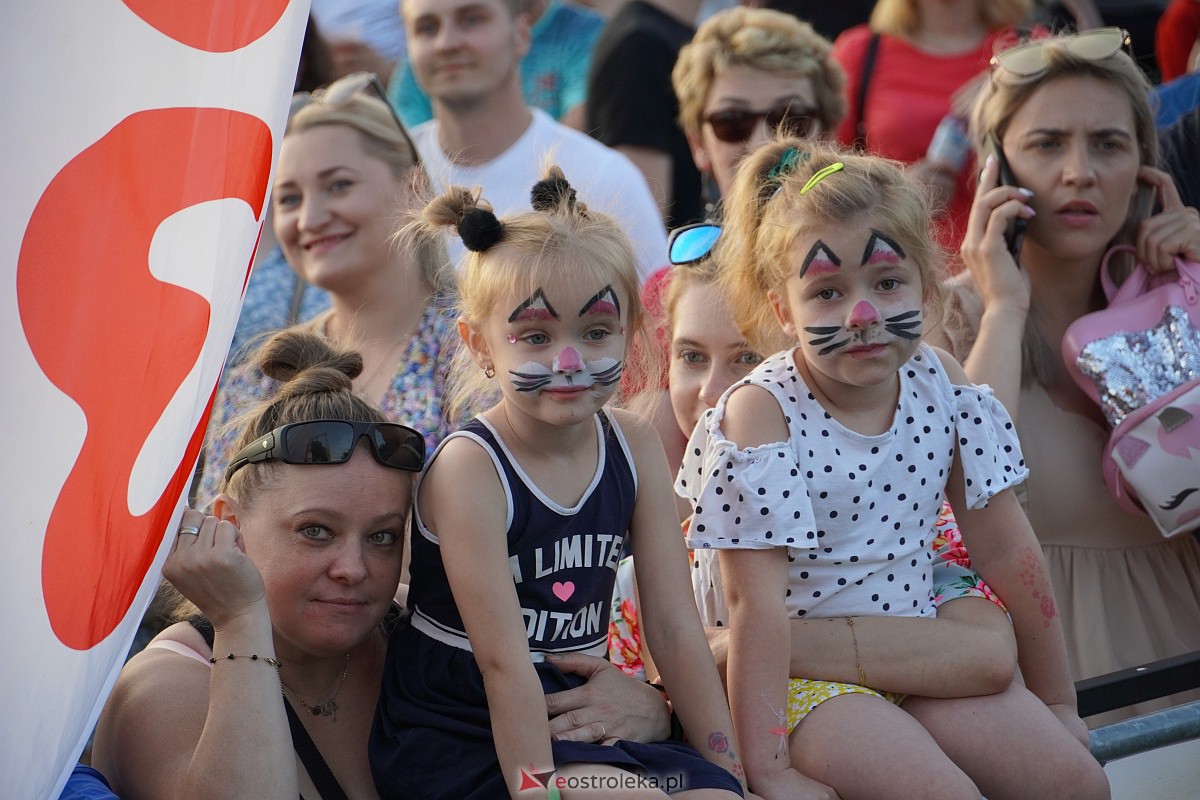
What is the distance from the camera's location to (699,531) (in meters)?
2.40

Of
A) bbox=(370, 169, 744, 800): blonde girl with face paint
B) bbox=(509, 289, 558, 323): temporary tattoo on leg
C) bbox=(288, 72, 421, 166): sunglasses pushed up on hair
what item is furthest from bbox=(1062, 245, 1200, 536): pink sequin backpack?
bbox=(288, 72, 421, 166): sunglasses pushed up on hair

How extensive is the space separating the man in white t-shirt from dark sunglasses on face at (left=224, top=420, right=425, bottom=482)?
1.95 metres

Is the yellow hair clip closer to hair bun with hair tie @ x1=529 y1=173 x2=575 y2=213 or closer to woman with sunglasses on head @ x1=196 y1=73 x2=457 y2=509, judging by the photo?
hair bun with hair tie @ x1=529 y1=173 x2=575 y2=213

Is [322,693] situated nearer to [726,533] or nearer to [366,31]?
[726,533]

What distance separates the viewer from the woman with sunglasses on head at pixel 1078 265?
3.22 m

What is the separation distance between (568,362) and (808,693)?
0.75 m

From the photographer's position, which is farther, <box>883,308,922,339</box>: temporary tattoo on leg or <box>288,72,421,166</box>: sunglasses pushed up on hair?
<box>288,72,421,166</box>: sunglasses pushed up on hair

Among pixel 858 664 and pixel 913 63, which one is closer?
pixel 858 664

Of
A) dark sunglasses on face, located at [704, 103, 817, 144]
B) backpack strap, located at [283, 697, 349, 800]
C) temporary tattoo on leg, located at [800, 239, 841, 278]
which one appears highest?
dark sunglasses on face, located at [704, 103, 817, 144]

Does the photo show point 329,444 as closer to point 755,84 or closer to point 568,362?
point 568,362

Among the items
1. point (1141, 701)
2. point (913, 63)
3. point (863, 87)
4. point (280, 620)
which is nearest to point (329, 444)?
point (280, 620)

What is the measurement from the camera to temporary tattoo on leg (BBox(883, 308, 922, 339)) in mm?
2346

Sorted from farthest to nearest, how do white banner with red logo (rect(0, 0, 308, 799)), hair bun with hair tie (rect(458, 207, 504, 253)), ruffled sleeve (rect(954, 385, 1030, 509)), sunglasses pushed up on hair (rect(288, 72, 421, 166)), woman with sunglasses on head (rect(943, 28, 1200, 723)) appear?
1. sunglasses pushed up on hair (rect(288, 72, 421, 166))
2. woman with sunglasses on head (rect(943, 28, 1200, 723))
3. ruffled sleeve (rect(954, 385, 1030, 509))
4. hair bun with hair tie (rect(458, 207, 504, 253))
5. white banner with red logo (rect(0, 0, 308, 799))

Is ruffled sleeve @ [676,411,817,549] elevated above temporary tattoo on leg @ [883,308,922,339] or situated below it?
below
